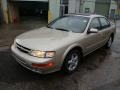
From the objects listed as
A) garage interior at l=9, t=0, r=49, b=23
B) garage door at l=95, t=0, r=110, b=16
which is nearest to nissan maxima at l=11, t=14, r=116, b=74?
garage interior at l=9, t=0, r=49, b=23

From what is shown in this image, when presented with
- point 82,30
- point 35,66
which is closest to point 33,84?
point 35,66

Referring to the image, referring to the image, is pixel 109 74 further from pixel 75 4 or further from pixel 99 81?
pixel 75 4

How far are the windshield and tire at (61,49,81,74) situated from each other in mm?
721

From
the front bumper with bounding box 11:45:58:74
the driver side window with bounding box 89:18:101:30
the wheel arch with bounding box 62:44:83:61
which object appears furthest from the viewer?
the driver side window with bounding box 89:18:101:30

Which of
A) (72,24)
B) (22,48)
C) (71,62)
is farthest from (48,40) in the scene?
(72,24)

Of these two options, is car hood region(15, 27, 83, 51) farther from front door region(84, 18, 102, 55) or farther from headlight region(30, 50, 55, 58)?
front door region(84, 18, 102, 55)

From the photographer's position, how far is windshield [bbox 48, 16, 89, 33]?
444 centimetres

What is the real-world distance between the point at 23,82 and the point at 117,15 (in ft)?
92.5

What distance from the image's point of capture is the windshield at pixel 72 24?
14.6ft

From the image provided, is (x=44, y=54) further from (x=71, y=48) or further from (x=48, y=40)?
(x=71, y=48)

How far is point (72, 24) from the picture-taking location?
464cm

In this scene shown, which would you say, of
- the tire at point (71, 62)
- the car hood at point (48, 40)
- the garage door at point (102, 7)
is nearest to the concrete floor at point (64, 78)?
the tire at point (71, 62)

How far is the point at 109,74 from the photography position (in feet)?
13.7

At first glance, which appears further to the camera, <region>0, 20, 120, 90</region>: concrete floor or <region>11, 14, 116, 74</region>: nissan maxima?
<region>0, 20, 120, 90</region>: concrete floor
